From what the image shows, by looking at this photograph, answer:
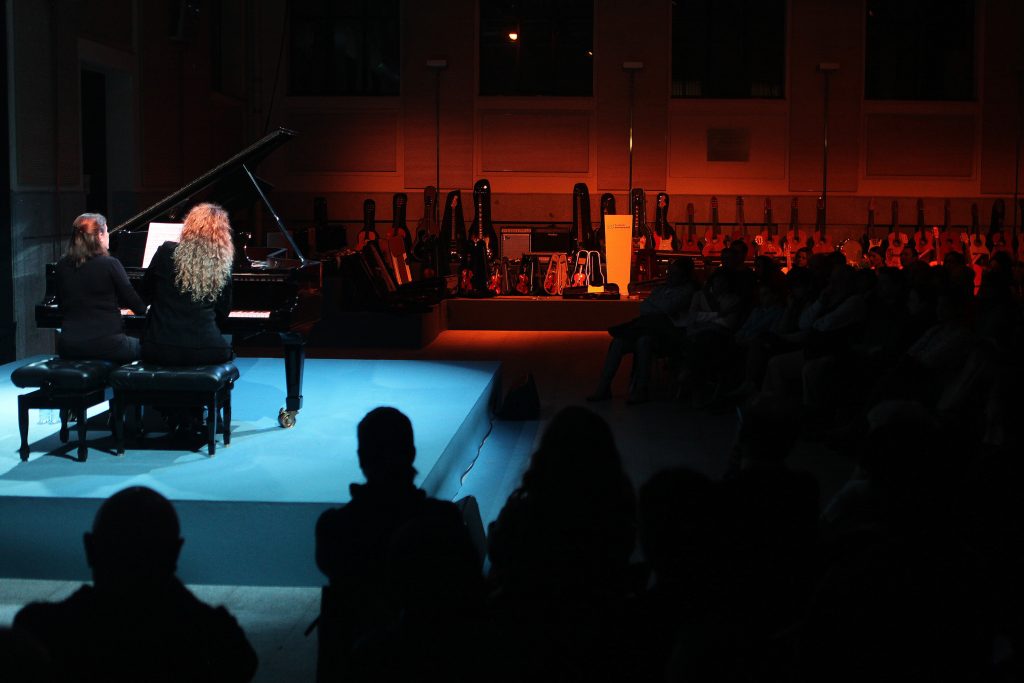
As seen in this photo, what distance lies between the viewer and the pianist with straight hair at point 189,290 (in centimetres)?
512

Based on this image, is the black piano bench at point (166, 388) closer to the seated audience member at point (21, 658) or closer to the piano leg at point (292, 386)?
the piano leg at point (292, 386)

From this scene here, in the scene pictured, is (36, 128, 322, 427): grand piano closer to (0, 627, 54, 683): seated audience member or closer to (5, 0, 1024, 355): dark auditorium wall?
(0, 627, 54, 683): seated audience member

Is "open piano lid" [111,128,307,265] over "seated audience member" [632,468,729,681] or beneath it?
over

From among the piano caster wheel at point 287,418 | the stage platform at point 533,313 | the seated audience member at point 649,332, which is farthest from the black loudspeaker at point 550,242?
the piano caster wheel at point 287,418

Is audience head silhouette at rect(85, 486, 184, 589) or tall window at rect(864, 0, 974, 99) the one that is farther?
tall window at rect(864, 0, 974, 99)

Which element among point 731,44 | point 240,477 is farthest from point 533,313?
point 240,477

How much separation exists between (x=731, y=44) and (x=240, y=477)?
1156cm

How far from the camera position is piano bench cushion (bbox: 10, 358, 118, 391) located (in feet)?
16.6

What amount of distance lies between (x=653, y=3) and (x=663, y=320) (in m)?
7.89

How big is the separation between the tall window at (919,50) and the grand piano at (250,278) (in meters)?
10.4

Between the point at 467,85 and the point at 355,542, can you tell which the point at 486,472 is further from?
the point at 467,85

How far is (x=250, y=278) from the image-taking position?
19.8ft

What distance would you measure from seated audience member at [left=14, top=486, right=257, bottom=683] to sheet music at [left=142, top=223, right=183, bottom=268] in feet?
14.3

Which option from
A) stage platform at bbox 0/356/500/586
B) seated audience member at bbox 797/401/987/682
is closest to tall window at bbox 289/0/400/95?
stage platform at bbox 0/356/500/586
